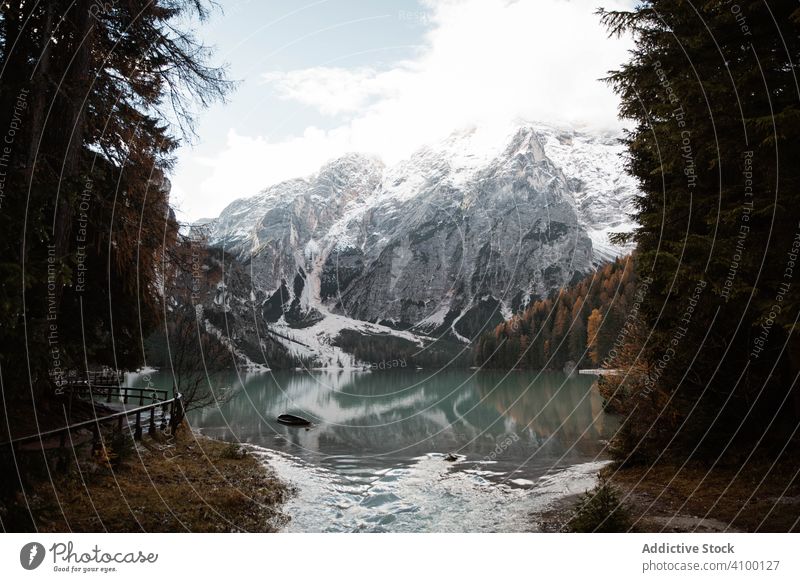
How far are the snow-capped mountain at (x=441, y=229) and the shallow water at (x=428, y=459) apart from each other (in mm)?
69812

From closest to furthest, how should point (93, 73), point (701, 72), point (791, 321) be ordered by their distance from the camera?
point (791, 321), point (93, 73), point (701, 72)

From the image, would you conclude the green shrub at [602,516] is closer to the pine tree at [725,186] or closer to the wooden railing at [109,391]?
the pine tree at [725,186]

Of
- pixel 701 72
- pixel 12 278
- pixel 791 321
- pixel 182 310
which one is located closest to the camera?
pixel 12 278

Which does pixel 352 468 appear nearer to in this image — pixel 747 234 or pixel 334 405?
pixel 747 234

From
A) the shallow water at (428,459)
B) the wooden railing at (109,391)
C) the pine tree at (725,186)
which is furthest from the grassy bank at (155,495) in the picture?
the pine tree at (725,186)

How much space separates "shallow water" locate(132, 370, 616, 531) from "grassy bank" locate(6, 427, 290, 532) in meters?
0.88

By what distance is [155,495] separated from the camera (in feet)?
30.0

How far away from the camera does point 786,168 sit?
21.8ft

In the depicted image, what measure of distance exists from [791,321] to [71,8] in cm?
1005

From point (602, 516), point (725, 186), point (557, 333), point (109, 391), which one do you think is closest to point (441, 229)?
point (557, 333)

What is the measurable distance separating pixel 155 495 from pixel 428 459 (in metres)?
10.1

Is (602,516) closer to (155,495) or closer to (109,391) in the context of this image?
(155,495)

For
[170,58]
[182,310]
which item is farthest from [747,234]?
[182,310]

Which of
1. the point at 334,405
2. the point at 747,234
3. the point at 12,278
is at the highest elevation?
the point at 747,234
